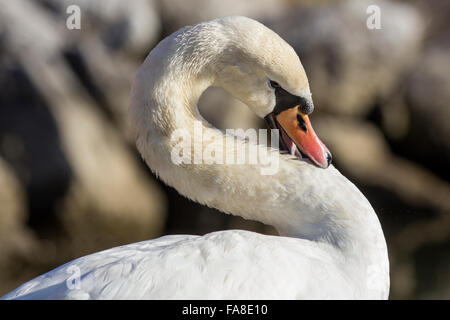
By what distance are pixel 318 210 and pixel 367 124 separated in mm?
5046

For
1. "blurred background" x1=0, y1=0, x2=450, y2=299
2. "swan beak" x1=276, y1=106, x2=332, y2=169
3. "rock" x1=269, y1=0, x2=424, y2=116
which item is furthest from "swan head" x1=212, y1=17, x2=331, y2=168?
"rock" x1=269, y1=0, x2=424, y2=116

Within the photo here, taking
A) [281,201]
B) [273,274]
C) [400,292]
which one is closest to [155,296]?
[273,274]

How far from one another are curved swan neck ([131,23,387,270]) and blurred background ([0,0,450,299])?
141 inches

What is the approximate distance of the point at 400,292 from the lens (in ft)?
19.1

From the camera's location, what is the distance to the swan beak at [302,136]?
2.77 m

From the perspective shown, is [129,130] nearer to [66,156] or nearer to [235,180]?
[66,156]

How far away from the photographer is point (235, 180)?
2676 mm

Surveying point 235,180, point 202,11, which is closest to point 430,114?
point 202,11

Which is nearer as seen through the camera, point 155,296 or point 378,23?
point 155,296

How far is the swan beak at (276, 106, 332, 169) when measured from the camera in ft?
Result: 9.09

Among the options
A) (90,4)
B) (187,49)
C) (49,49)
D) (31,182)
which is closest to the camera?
(187,49)

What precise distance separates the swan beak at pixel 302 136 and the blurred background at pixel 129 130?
3541 millimetres

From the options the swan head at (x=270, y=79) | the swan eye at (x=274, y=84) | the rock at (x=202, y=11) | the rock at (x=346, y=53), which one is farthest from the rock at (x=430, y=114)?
the swan eye at (x=274, y=84)

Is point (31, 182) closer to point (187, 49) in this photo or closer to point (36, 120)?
point (36, 120)
